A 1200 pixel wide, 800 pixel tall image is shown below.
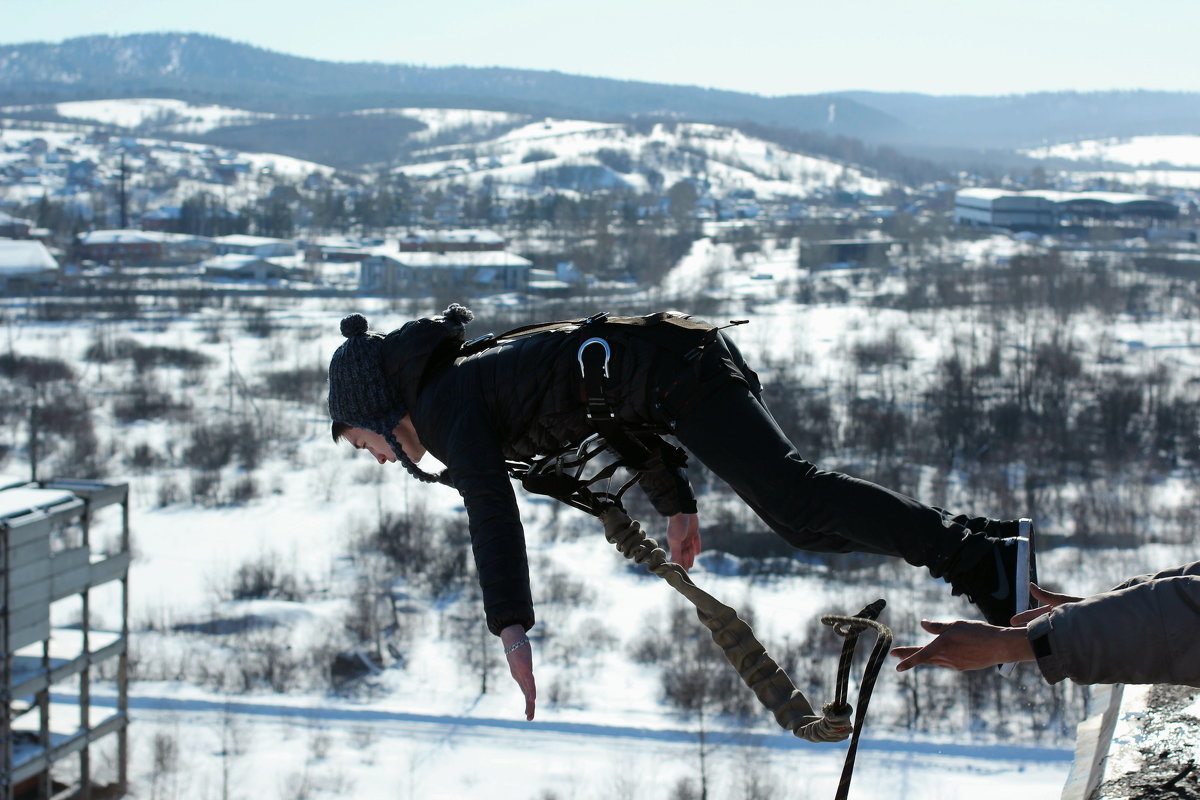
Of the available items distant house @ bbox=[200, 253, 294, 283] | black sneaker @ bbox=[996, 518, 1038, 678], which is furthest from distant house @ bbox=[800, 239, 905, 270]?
black sneaker @ bbox=[996, 518, 1038, 678]

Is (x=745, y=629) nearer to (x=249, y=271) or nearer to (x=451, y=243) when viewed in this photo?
(x=249, y=271)

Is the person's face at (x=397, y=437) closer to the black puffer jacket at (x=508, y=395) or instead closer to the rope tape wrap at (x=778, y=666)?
the black puffer jacket at (x=508, y=395)

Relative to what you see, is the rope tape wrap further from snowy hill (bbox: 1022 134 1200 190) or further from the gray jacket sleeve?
snowy hill (bbox: 1022 134 1200 190)

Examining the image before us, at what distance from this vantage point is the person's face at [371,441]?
2.25 metres

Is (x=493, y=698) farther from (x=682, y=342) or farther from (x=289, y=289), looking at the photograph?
(x=289, y=289)

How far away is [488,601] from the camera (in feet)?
6.15

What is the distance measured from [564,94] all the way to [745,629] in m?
160

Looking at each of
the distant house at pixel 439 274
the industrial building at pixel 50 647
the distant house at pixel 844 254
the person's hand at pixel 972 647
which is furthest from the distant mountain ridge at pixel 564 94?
the person's hand at pixel 972 647

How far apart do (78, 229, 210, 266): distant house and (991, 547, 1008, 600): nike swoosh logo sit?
42381 mm

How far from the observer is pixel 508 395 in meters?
2.12

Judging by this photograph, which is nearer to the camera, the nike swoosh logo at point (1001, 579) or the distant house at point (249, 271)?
the nike swoosh logo at point (1001, 579)

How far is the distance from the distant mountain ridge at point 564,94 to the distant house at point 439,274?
89.0m

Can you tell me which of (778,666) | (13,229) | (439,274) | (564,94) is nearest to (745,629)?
(778,666)

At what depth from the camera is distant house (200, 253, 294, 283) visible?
121 ft
